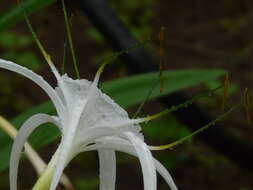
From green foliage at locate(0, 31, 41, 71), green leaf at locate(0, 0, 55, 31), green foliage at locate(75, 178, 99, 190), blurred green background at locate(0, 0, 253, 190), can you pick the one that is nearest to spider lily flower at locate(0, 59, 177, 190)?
green leaf at locate(0, 0, 55, 31)

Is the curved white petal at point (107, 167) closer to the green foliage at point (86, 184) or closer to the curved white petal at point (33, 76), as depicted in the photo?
the curved white petal at point (33, 76)


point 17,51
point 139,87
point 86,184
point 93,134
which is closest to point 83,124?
point 93,134

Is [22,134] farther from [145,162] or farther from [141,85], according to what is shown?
[141,85]

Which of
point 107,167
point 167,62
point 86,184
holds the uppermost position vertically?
point 167,62

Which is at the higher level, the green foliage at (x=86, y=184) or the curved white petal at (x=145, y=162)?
the curved white petal at (x=145, y=162)

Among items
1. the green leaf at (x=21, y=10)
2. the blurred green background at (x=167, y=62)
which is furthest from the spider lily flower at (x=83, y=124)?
the blurred green background at (x=167, y=62)

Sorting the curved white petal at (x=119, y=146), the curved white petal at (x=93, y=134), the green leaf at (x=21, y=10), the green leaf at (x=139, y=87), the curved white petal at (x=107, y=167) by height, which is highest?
the green leaf at (x=21, y=10)
